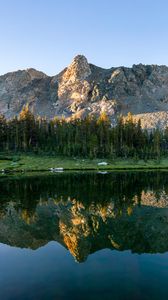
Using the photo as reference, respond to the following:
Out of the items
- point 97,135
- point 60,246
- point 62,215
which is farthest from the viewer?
point 97,135

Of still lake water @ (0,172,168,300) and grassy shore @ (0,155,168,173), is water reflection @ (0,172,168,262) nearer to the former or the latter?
still lake water @ (0,172,168,300)

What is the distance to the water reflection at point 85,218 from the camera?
89.5 feet

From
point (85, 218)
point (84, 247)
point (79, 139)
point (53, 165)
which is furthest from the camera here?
point (79, 139)

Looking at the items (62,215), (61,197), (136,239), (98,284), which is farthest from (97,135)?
(98,284)

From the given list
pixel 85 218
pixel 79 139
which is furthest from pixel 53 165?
pixel 85 218

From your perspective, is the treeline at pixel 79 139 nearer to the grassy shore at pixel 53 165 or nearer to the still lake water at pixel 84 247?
the grassy shore at pixel 53 165

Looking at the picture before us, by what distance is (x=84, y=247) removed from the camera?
84.4ft

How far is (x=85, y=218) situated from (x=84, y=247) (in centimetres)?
968

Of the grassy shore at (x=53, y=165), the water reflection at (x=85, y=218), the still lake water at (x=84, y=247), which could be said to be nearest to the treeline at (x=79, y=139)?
the grassy shore at (x=53, y=165)

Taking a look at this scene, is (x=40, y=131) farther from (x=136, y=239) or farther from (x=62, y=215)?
(x=136, y=239)

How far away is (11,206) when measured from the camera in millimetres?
43000

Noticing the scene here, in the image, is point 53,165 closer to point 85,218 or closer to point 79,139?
point 79,139

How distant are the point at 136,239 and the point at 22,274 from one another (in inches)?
446

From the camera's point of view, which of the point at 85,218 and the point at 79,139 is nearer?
the point at 85,218
